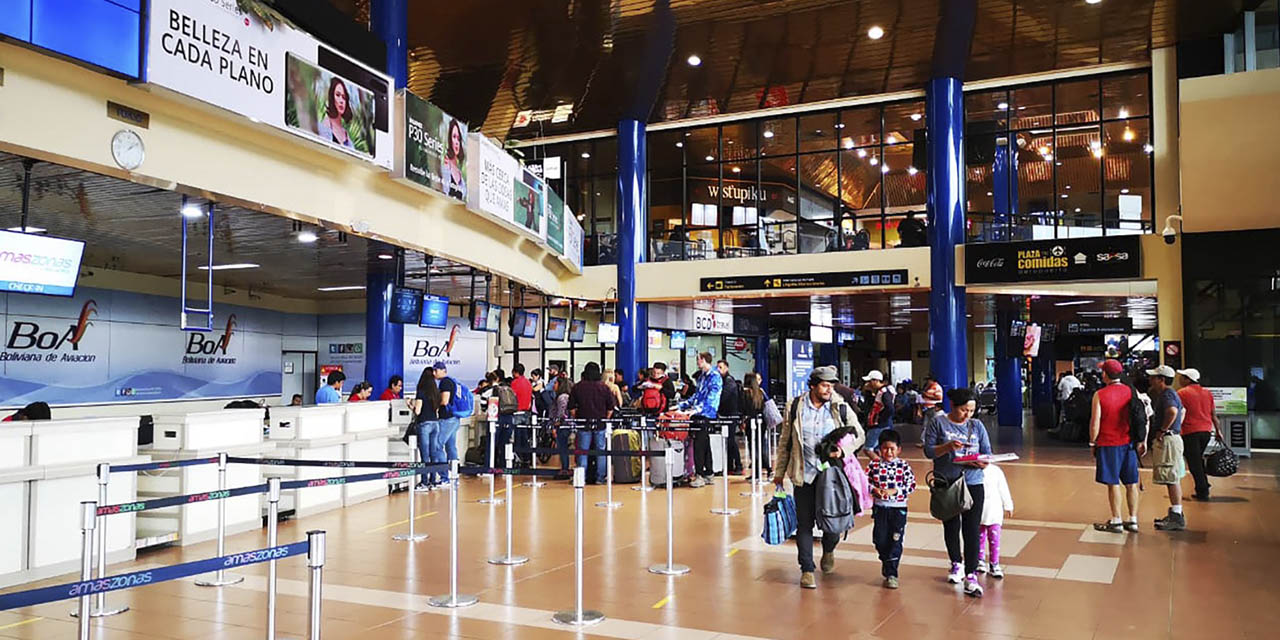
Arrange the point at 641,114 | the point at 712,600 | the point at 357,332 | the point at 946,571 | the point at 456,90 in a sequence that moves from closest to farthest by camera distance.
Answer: the point at 712,600 < the point at 946,571 < the point at 456,90 < the point at 641,114 < the point at 357,332

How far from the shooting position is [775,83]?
18.9 metres

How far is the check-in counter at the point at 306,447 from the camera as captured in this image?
33.4 ft

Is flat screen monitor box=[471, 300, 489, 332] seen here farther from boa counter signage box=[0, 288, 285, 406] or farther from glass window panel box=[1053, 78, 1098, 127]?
glass window panel box=[1053, 78, 1098, 127]

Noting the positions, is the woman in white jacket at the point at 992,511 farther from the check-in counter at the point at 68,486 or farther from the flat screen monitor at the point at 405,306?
the flat screen monitor at the point at 405,306

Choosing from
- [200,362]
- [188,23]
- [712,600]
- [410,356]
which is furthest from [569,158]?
[712,600]

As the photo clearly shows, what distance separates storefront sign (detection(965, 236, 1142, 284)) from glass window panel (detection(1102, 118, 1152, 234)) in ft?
3.84

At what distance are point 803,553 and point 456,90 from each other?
45.9 ft

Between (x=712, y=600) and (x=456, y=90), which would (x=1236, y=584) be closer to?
(x=712, y=600)

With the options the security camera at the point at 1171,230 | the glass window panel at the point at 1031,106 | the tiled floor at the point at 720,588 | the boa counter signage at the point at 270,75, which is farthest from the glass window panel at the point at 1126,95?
the boa counter signage at the point at 270,75

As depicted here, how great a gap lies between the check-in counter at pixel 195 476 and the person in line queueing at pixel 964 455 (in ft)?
21.2

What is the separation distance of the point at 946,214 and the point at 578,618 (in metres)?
14.7

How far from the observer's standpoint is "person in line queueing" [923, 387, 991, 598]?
6496 millimetres

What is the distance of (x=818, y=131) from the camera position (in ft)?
76.6

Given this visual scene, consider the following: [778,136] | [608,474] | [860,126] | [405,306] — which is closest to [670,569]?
[608,474]
